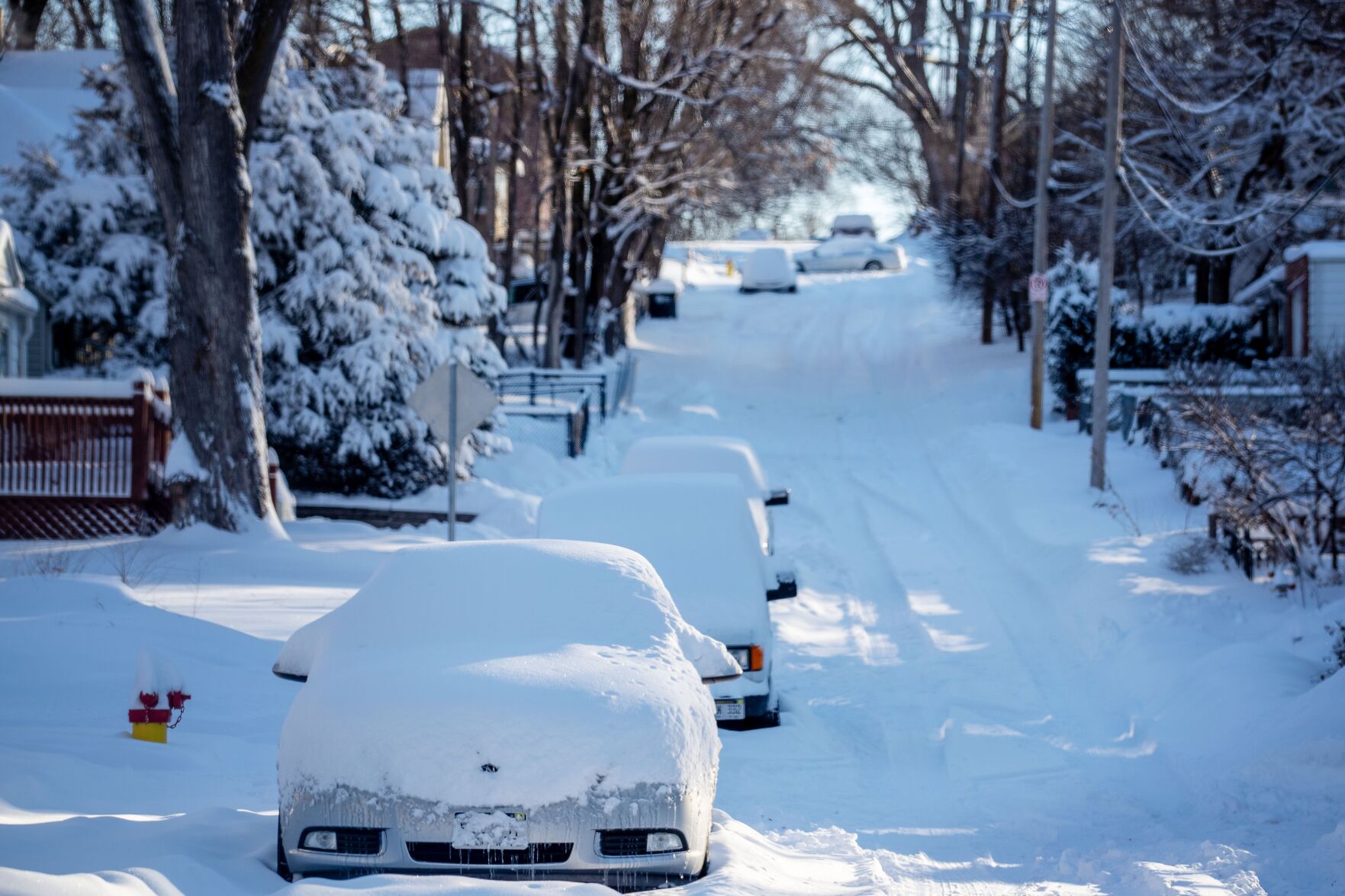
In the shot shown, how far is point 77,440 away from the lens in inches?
642

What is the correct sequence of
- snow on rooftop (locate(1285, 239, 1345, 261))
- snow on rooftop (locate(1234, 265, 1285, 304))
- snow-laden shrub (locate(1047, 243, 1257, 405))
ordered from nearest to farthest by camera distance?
snow on rooftop (locate(1285, 239, 1345, 261)) < snow on rooftop (locate(1234, 265, 1285, 304)) < snow-laden shrub (locate(1047, 243, 1257, 405))

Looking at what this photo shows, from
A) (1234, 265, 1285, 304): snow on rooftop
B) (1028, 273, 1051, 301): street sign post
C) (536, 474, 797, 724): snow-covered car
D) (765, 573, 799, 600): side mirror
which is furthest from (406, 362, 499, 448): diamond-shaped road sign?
(1234, 265, 1285, 304): snow on rooftop

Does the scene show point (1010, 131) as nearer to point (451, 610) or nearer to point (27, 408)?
point (27, 408)

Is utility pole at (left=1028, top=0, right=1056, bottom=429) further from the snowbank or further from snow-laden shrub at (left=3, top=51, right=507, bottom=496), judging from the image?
the snowbank

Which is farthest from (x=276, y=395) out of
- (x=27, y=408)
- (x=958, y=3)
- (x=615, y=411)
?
(x=958, y=3)

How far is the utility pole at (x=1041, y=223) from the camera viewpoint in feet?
76.2

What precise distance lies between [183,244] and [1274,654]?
11.2 meters

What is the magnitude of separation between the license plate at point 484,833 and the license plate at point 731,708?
13.7 feet

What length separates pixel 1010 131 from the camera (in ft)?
149

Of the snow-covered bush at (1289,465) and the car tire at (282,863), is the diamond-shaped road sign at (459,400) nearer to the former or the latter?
the snow-covered bush at (1289,465)

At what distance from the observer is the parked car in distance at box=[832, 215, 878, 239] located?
6888 cm

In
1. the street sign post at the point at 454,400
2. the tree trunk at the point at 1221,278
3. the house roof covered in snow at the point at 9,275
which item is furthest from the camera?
the tree trunk at the point at 1221,278

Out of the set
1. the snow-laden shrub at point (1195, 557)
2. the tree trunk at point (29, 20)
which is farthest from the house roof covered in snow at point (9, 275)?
the snow-laden shrub at point (1195, 557)

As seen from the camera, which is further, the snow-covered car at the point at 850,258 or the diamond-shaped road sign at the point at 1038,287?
the snow-covered car at the point at 850,258
